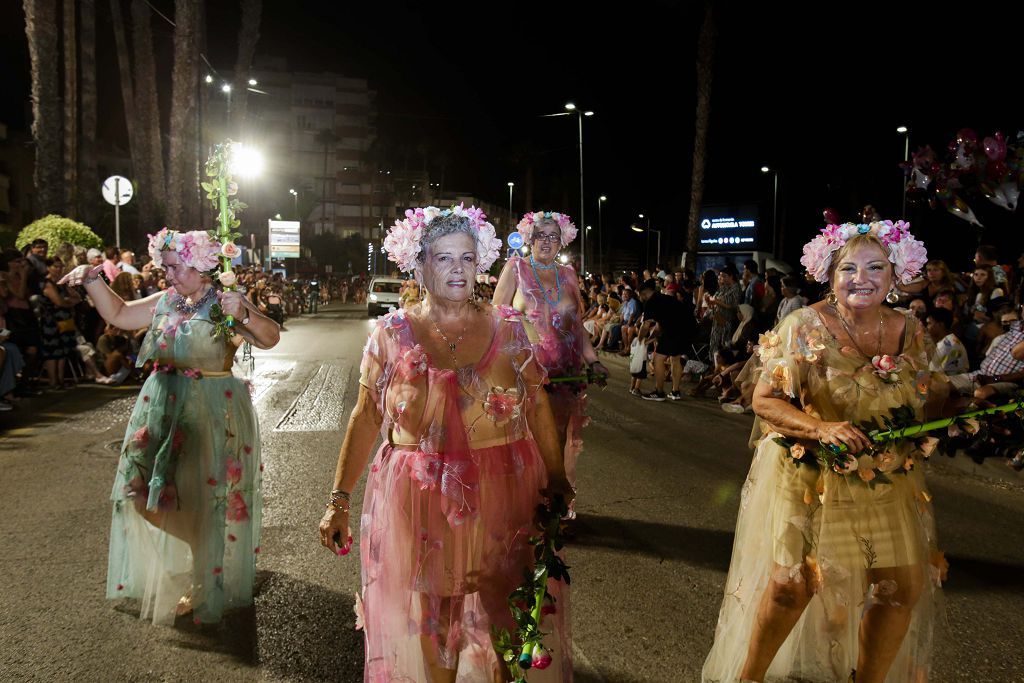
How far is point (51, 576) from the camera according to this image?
504 centimetres

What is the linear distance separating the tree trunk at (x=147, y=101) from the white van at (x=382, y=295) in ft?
33.6

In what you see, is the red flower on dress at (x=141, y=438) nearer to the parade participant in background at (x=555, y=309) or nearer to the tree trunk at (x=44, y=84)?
the parade participant in background at (x=555, y=309)

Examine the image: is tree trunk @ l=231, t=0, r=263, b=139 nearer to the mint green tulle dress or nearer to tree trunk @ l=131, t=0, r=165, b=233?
tree trunk @ l=131, t=0, r=165, b=233

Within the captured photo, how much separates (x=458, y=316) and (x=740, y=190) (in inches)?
2007

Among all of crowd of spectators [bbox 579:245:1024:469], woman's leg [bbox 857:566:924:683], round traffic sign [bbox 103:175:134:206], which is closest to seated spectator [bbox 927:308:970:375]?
crowd of spectators [bbox 579:245:1024:469]

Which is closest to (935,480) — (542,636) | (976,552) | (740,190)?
(976,552)

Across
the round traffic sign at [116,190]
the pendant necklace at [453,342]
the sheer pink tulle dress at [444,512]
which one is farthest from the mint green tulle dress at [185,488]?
the round traffic sign at [116,190]

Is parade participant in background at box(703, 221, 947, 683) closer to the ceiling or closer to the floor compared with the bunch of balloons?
closer to the floor

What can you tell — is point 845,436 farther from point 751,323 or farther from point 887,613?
point 751,323

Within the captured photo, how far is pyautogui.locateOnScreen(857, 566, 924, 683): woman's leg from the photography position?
320 cm

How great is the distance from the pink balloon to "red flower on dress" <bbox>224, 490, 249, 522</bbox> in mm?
5279

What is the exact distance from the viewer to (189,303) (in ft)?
15.6

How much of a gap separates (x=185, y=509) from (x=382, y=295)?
1277 inches

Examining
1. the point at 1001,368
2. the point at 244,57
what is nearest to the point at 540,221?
the point at 1001,368
